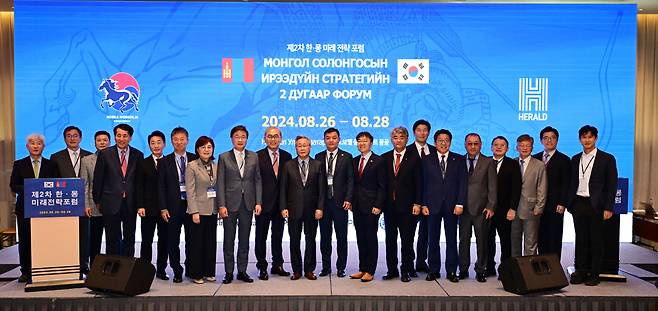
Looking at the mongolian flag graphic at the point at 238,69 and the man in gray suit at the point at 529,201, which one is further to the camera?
the mongolian flag graphic at the point at 238,69

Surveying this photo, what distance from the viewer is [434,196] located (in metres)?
4.91

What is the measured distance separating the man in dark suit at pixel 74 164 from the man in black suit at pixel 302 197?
1858mm

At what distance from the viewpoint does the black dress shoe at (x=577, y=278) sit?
4934mm

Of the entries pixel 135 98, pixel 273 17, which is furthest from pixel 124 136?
pixel 273 17

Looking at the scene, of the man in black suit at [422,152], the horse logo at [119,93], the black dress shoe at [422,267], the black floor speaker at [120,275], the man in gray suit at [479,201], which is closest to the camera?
the black floor speaker at [120,275]

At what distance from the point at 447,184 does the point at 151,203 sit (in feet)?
8.48

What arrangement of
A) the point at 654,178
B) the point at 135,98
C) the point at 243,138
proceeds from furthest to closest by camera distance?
1. the point at 654,178
2. the point at 135,98
3. the point at 243,138

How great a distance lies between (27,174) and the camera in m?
5.06

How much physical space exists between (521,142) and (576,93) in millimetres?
2783

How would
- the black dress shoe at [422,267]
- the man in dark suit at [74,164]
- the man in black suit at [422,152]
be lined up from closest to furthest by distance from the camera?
the man in black suit at [422,152]
the man in dark suit at [74,164]
the black dress shoe at [422,267]

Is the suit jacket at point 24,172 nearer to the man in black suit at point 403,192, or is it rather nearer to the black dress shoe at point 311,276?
the black dress shoe at point 311,276

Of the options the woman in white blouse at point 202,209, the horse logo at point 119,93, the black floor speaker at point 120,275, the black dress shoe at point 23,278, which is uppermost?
the horse logo at point 119,93

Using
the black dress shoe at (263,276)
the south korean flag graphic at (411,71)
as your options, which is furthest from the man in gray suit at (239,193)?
the south korean flag graphic at (411,71)

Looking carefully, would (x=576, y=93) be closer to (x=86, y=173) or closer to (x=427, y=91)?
(x=427, y=91)
